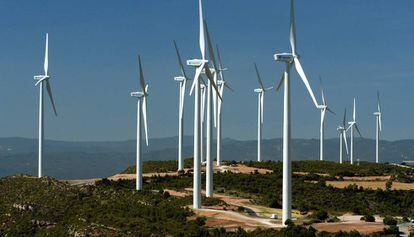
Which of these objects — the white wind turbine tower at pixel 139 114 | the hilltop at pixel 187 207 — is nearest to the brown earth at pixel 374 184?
the hilltop at pixel 187 207

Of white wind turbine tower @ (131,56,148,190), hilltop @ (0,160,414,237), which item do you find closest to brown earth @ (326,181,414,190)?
Answer: hilltop @ (0,160,414,237)

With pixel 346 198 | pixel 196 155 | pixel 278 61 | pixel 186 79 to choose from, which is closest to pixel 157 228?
pixel 196 155

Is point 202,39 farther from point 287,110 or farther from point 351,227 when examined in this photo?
point 351,227

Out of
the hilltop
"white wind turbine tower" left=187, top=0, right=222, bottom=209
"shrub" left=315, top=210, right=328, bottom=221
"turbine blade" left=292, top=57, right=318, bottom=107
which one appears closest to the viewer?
"turbine blade" left=292, top=57, right=318, bottom=107

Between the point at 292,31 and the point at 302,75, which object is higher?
the point at 292,31

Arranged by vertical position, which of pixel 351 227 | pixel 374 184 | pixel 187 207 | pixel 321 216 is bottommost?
pixel 351 227

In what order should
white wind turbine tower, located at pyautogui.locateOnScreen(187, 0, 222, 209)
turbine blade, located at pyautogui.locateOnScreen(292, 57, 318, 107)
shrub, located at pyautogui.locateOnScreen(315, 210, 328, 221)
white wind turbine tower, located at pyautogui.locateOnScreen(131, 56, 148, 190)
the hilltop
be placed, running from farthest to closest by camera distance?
white wind turbine tower, located at pyautogui.locateOnScreen(131, 56, 148, 190)
white wind turbine tower, located at pyautogui.locateOnScreen(187, 0, 222, 209)
shrub, located at pyautogui.locateOnScreen(315, 210, 328, 221)
the hilltop
turbine blade, located at pyautogui.locateOnScreen(292, 57, 318, 107)

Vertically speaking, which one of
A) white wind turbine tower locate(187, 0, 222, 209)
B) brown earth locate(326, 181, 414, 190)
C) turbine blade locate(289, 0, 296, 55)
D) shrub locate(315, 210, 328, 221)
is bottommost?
shrub locate(315, 210, 328, 221)

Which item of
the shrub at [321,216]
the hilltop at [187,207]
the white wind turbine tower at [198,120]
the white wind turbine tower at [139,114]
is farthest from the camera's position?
the white wind turbine tower at [139,114]

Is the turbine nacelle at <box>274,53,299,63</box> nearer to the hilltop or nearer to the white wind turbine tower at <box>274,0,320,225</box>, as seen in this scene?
the white wind turbine tower at <box>274,0,320,225</box>

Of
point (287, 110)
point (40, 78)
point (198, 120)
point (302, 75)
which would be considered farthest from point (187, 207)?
point (40, 78)

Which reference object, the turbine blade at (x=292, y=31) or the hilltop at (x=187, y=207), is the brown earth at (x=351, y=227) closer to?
the hilltop at (x=187, y=207)
